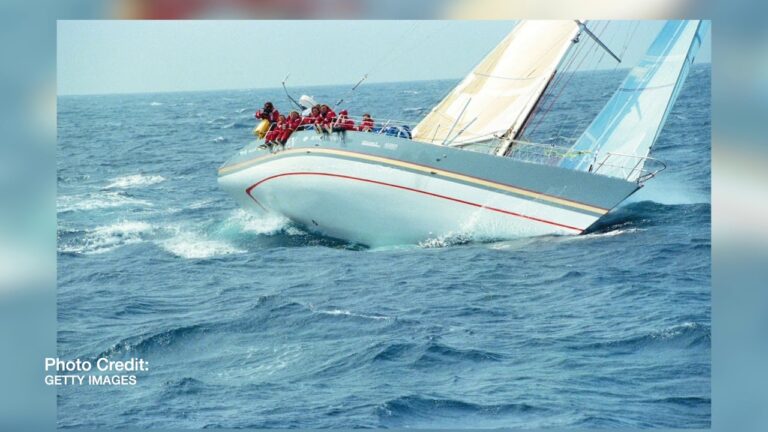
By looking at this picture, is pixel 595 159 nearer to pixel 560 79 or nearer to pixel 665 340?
pixel 560 79

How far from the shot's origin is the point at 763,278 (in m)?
11.7

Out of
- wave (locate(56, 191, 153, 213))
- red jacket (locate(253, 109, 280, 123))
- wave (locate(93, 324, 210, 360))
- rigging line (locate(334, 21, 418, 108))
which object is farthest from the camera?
red jacket (locate(253, 109, 280, 123))

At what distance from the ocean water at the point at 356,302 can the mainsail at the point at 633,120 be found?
0.62ft

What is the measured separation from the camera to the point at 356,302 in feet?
38.3

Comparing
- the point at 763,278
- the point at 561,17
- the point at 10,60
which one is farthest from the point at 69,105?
the point at 763,278

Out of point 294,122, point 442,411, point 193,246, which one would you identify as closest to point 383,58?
point 294,122

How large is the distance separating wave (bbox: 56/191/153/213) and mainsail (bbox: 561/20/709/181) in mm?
3650

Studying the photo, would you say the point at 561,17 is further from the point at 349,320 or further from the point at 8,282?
the point at 8,282

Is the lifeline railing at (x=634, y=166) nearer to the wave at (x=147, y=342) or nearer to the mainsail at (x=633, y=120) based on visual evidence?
the mainsail at (x=633, y=120)

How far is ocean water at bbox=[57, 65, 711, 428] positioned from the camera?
1118cm

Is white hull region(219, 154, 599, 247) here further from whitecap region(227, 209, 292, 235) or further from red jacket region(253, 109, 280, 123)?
red jacket region(253, 109, 280, 123)

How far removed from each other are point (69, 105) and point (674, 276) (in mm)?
5005

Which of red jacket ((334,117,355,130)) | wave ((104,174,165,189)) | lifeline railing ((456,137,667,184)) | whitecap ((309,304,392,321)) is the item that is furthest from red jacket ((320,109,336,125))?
whitecap ((309,304,392,321))

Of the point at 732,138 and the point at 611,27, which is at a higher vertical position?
the point at 611,27
